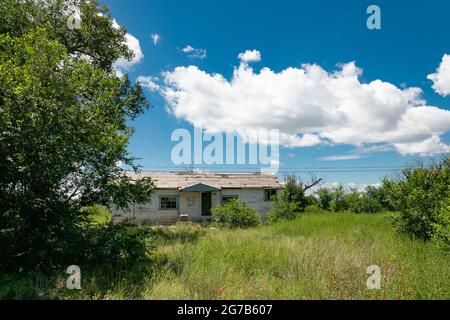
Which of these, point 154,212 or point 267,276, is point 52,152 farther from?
point 154,212

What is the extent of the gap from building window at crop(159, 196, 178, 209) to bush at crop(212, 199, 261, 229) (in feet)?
23.7

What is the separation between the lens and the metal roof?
23.8 m

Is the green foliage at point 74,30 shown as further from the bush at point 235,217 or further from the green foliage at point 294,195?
the green foliage at point 294,195

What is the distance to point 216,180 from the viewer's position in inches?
990

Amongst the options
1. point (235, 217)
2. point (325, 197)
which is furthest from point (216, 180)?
point (325, 197)

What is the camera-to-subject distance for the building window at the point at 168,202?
22922mm

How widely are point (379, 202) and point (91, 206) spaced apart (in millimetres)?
25825

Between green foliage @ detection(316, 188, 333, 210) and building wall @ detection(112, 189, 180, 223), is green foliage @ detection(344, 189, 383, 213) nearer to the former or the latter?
green foliage @ detection(316, 188, 333, 210)

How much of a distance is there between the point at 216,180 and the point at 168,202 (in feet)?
16.0

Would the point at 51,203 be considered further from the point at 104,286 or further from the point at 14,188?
the point at 104,286

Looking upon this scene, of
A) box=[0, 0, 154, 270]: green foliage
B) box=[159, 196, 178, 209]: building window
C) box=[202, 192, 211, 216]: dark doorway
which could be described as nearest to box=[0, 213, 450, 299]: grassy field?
box=[0, 0, 154, 270]: green foliage

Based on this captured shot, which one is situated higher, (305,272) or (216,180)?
(216,180)

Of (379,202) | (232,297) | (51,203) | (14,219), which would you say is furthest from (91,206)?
(379,202)

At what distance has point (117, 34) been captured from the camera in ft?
43.7
